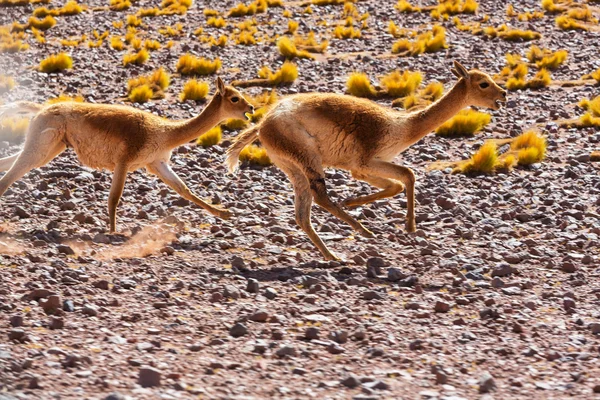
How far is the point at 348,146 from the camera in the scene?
8945mm

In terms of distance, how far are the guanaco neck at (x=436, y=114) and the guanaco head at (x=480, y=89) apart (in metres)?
0.06

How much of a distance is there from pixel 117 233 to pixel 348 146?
7.74 ft

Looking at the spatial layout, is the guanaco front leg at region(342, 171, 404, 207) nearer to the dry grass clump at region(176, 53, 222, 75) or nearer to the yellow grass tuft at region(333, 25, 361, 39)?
the dry grass clump at region(176, 53, 222, 75)

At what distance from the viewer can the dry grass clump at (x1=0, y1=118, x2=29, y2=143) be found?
1409cm

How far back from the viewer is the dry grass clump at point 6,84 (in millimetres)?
18469

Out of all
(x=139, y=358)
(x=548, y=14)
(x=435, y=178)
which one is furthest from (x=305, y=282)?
(x=548, y=14)

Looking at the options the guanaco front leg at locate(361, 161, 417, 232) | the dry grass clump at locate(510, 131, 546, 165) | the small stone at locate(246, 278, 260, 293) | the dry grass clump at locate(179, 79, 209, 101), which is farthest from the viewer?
the dry grass clump at locate(179, 79, 209, 101)

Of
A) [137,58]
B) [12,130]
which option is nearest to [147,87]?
[12,130]

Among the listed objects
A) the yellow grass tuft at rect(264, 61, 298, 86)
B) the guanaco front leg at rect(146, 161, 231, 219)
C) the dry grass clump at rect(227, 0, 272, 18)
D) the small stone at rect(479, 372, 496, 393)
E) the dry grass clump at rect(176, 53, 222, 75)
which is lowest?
the dry grass clump at rect(227, 0, 272, 18)

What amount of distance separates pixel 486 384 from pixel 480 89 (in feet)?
16.4

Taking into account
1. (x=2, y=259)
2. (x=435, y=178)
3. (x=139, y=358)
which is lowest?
(x=435, y=178)

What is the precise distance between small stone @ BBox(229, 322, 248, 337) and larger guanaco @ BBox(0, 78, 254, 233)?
3452mm

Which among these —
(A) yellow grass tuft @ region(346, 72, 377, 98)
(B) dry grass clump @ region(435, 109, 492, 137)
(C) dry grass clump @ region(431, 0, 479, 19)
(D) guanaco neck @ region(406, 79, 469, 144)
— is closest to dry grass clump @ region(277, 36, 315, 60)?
(A) yellow grass tuft @ region(346, 72, 377, 98)

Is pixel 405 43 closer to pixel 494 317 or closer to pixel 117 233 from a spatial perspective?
pixel 117 233
